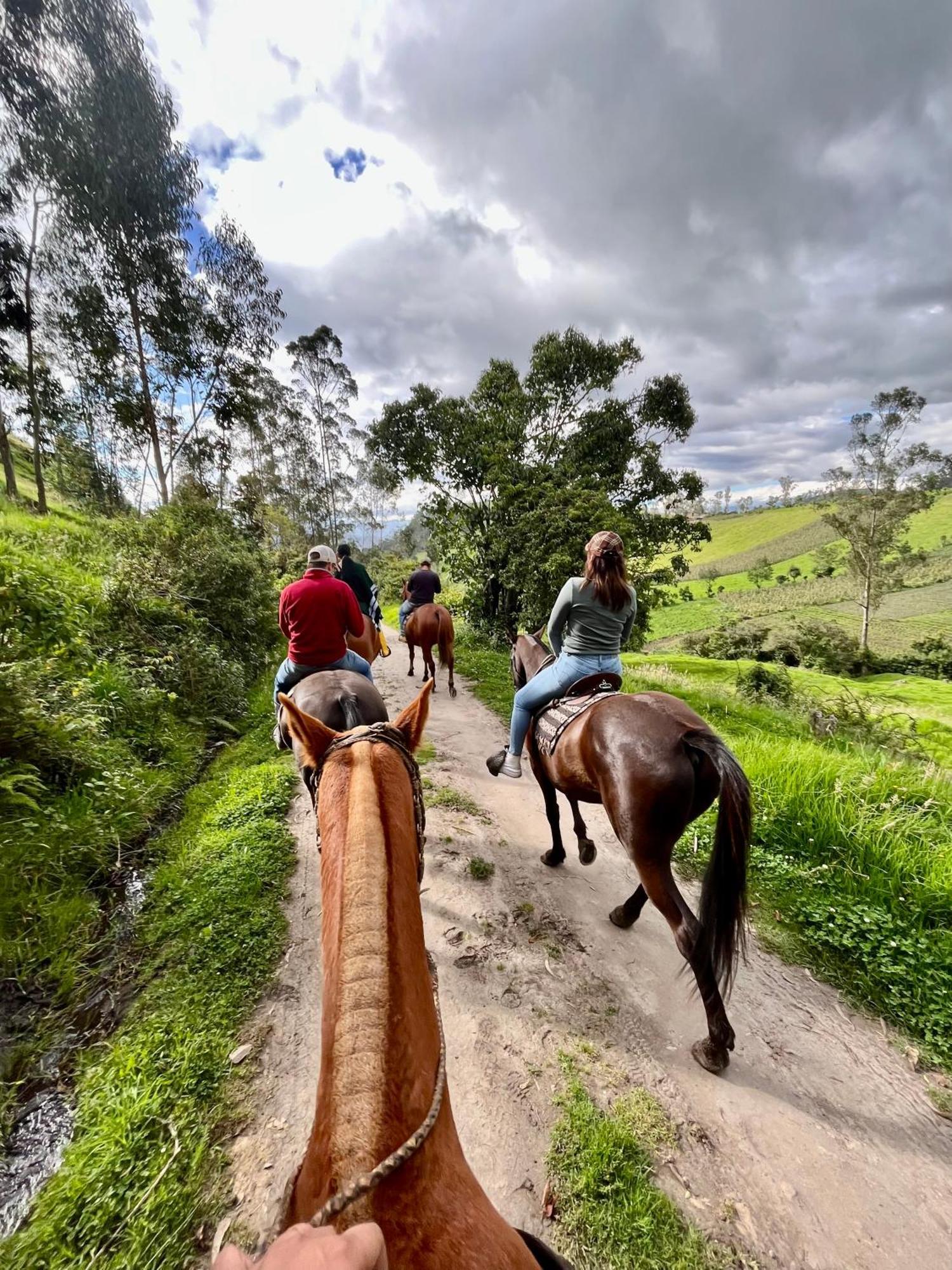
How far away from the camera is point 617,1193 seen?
A: 2016 mm

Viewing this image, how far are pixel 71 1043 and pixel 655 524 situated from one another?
12.9m

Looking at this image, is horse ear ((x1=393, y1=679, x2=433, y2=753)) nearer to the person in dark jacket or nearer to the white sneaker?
the white sneaker

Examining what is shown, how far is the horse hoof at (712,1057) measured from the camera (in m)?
2.53

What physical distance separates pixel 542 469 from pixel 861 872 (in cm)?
1062

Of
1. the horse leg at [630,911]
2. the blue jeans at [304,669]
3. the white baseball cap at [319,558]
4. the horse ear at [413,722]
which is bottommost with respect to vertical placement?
the horse leg at [630,911]

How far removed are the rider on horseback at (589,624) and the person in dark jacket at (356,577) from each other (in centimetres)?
446

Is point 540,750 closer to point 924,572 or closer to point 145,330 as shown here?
point 145,330

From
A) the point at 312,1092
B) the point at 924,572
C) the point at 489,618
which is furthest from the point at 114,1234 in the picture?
the point at 924,572

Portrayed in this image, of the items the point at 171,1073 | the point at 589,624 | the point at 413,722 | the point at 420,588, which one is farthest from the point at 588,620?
the point at 420,588

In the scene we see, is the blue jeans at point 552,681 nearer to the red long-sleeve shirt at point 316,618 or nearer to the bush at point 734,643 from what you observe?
the red long-sleeve shirt at point 316,618

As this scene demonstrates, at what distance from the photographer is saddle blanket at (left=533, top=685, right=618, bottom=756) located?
357 cm

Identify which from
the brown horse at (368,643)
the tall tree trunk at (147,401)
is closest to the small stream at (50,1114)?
the brown horse at (368,643)

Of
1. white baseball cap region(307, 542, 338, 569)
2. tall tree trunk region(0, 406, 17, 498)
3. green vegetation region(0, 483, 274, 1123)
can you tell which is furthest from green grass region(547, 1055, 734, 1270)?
tall tree trunk region(0, 406, 17, 498)

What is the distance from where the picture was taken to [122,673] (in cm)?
570
